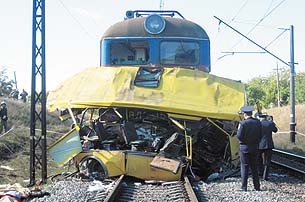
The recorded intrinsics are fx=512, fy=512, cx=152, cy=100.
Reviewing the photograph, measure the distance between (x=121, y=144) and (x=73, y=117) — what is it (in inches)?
51.9

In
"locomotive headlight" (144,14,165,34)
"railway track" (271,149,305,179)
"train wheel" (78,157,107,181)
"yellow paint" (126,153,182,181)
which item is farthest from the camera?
"railway track" (271,149,305,179)

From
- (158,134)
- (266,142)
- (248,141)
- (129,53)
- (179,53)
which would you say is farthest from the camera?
(129,53)

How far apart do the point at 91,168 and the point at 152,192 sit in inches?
92.8

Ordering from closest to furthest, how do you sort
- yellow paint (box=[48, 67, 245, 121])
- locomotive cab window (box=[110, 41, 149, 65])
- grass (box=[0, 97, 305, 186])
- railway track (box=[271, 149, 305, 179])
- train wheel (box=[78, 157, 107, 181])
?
train wheel (box=[78, 157, 107, 181]) → yellow paint (box=[48, 67, 245, 121]) → locomotive cab window (box=[110, 41, 149, 65]) → railway track (box=[271, 149, 305, 179]) → grass (box=[0, 97, 305, 186])

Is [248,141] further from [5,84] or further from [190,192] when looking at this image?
[5,84]

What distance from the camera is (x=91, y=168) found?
1152 centimetres

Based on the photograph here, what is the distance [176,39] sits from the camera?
13.8 metres

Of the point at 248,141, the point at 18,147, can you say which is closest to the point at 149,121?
the point at 248,141

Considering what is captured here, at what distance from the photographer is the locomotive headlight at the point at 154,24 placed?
44.7ft

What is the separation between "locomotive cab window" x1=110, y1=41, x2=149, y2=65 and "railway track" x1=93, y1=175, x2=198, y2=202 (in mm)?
4029

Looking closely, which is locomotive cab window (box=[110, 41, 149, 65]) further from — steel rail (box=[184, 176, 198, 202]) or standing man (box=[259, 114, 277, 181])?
steel rail (box=[184, 176, 198, 202])

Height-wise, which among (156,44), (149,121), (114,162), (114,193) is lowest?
(114,193)

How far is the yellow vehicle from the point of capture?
11.2 m

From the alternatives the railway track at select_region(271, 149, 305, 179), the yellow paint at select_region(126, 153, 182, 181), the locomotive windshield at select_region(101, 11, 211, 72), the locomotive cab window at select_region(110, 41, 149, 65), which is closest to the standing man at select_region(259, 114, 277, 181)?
the railway track at select_region(271, 149, 305, 179)
